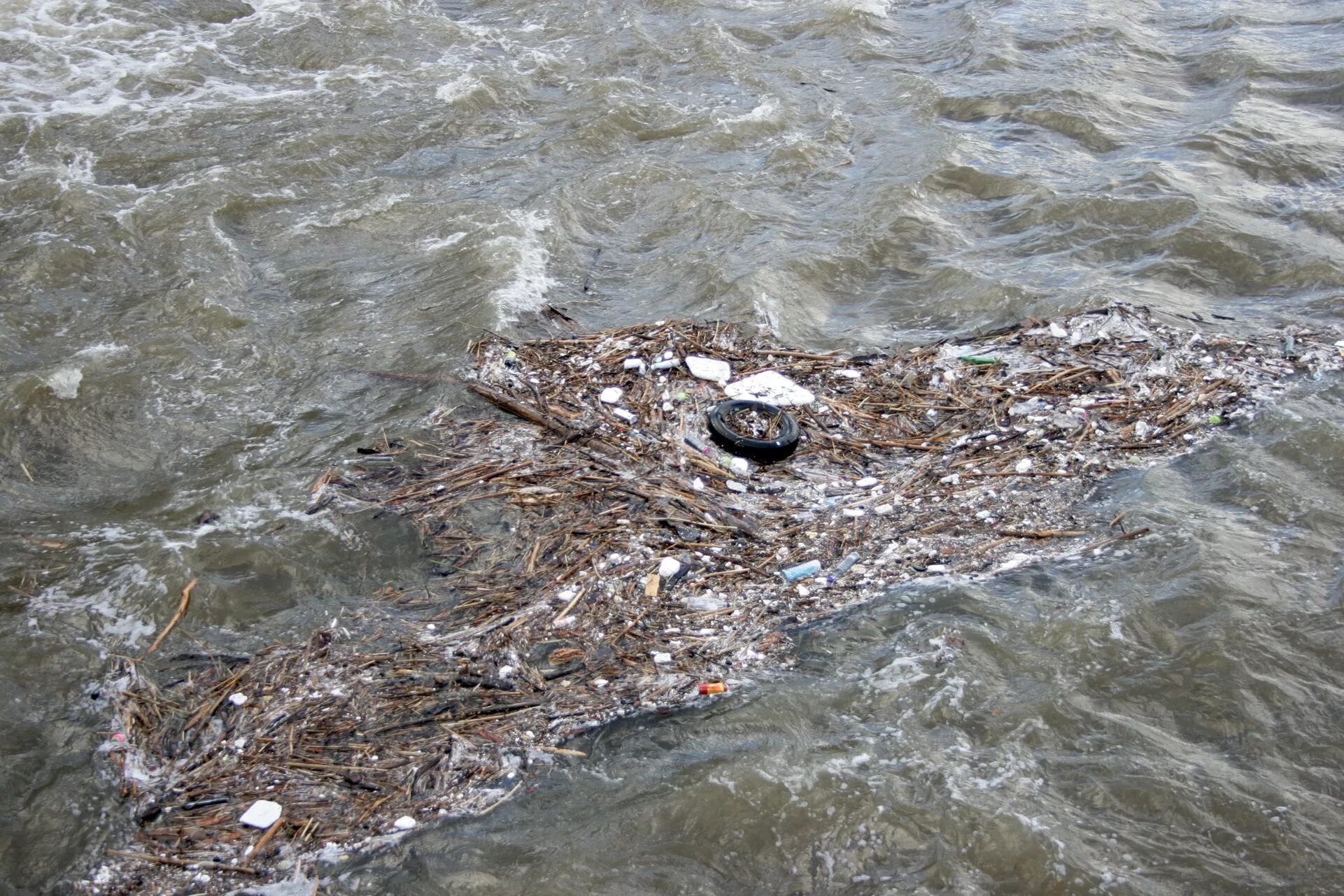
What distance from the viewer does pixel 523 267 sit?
22.1 feet

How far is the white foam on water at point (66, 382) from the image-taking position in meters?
5.42

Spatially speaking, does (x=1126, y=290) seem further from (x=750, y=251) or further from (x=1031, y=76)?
(x=1031, y=76)

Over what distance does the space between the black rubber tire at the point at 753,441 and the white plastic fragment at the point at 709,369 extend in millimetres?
354

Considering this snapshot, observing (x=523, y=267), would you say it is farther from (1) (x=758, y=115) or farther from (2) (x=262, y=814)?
(2) (x=262, y=814)

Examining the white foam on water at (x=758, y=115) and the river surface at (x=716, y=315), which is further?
the white foam on water at (x=758, y=115)

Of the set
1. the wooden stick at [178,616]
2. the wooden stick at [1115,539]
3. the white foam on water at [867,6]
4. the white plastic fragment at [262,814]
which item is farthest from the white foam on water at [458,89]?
the white plastic fragment at [262,814]

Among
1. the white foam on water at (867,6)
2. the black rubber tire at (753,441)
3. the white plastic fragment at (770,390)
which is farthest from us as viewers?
the white foam on water at (867,6)

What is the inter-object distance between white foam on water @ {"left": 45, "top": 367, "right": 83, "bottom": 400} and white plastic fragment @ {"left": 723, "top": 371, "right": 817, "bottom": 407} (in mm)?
3675

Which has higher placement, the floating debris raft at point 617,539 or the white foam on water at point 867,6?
the white foam on water at point 867,6

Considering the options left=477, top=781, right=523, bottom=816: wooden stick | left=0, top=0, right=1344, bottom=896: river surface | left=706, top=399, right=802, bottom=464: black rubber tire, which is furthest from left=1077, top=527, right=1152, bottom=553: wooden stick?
left=477, top=781, right=523, bottom=816: wooden stick

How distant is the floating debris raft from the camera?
347 centimetres

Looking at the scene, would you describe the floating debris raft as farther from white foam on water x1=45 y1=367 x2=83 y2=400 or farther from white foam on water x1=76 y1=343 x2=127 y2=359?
white foam on water x1=76 y1=343 x2=127 y2=359

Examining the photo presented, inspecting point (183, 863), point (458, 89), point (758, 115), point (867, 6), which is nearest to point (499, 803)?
point (183, 863)

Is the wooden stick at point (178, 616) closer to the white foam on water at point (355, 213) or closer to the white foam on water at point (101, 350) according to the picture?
the white foam on water at point (101, 350)
